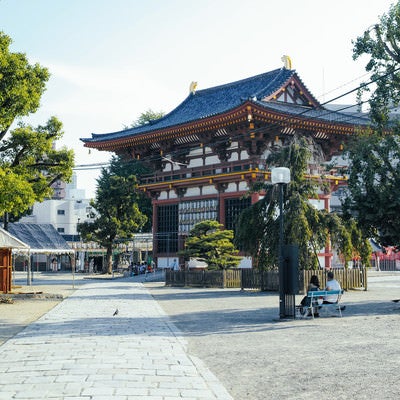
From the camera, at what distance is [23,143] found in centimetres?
2209

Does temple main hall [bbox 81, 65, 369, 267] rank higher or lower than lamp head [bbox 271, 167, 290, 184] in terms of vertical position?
higher

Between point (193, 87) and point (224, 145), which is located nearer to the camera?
point (224, 145)

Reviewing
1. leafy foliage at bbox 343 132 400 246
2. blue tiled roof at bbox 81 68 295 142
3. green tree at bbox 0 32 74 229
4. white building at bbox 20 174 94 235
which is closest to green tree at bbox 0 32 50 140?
green tree at bbox 0 32 74 229

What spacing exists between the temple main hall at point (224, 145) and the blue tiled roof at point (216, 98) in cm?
9

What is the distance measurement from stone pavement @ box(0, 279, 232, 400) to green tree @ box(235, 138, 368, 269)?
38.0ft

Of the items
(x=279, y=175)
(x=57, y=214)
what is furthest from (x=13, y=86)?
(x=57, y=214)

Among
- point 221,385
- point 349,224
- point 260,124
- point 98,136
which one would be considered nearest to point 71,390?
point 221,385

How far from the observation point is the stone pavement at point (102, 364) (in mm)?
6520

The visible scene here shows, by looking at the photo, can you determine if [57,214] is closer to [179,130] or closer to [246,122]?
[179,130]

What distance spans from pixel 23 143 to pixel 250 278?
481 inches

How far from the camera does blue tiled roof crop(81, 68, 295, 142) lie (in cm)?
3766

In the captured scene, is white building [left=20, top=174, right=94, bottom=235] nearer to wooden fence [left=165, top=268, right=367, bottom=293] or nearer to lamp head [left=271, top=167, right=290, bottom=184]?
wooden fence [left=165, top=268, right=367, bottom=293]

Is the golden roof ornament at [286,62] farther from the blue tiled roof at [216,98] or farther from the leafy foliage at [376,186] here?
the leafy foliage at [376,186]

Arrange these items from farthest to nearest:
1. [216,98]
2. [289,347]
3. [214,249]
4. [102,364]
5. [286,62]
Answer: [216,98]
[286,62]
[214,249]
[289,347]
[102,364]
